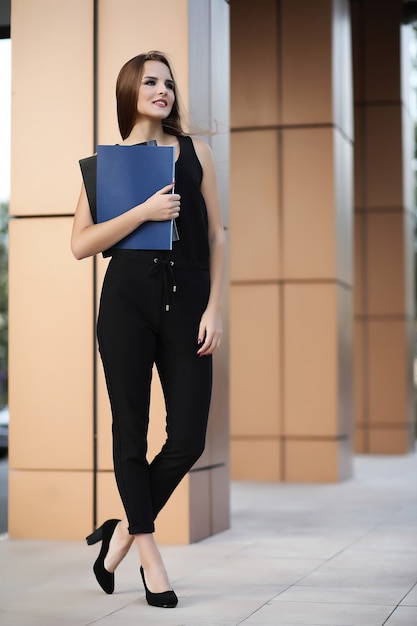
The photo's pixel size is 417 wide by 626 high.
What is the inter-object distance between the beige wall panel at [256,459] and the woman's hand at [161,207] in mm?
6707

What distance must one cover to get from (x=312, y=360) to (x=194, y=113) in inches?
177

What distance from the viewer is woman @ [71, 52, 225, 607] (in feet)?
14.3

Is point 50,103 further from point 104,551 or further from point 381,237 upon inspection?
point 381,237

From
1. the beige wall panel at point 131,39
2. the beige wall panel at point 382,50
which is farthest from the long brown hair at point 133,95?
the beige wall panel at point 382,50

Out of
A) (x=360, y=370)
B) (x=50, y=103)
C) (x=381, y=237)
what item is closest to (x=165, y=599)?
(x=50, y=103)

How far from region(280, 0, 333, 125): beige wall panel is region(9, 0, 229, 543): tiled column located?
4.17m

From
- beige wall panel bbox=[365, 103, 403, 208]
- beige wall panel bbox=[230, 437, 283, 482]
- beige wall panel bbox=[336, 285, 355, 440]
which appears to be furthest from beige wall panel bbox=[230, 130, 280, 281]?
beige wall panel bbox=[365, 103, 403, 208]

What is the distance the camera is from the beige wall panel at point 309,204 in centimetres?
1059

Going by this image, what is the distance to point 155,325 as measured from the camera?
438 centimetres

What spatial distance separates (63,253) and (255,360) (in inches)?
176

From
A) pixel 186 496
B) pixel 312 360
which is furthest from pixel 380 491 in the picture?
pixel 186 496

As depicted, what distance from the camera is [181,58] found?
6426 millimetres

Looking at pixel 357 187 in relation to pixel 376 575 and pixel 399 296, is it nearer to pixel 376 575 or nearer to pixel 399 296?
pixel 399 296

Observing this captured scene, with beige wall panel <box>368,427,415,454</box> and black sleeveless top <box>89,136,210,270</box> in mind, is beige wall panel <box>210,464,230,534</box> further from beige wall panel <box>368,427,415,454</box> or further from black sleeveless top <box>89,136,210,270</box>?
beige wall panel <box>368,427,415,454</box>
